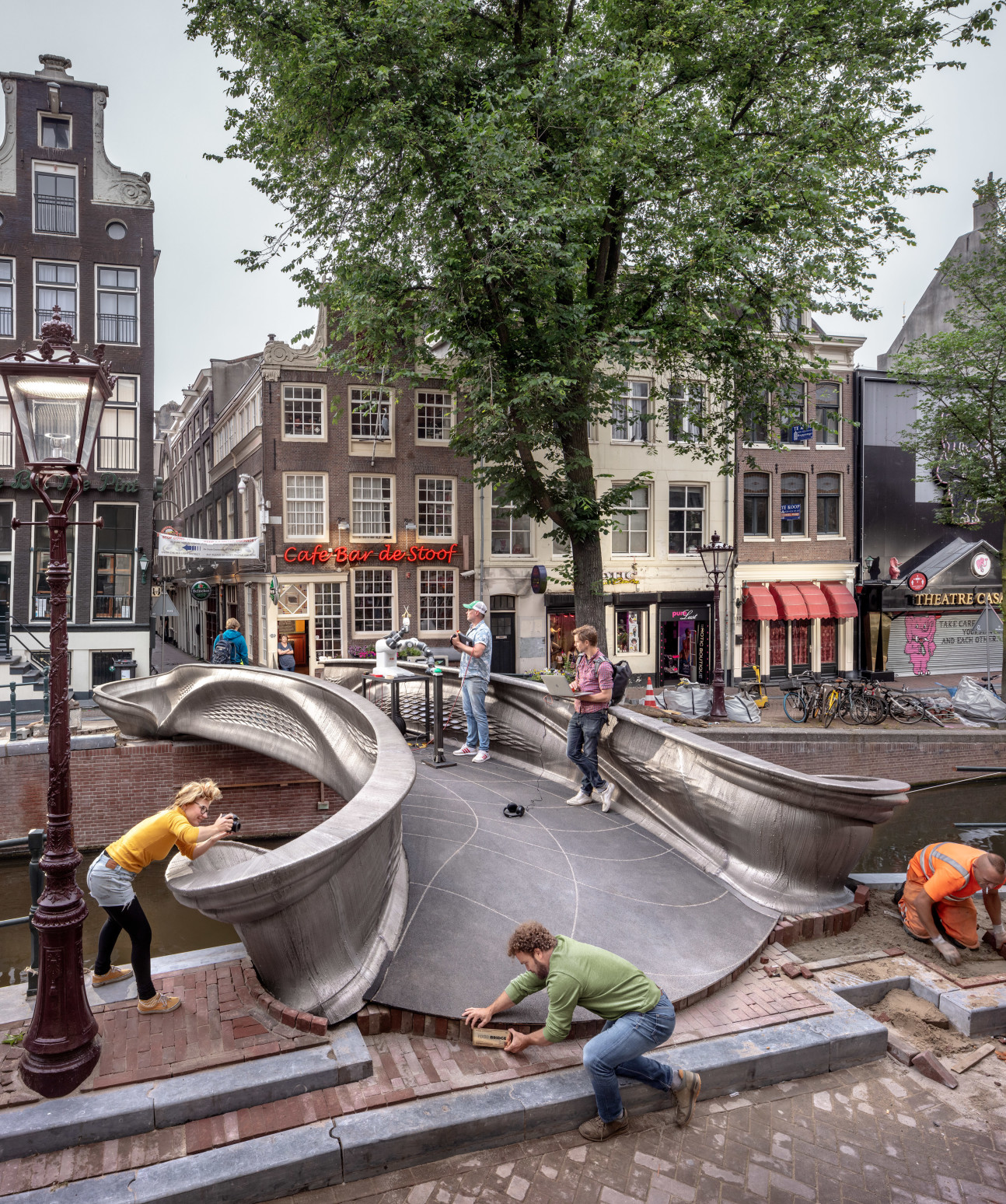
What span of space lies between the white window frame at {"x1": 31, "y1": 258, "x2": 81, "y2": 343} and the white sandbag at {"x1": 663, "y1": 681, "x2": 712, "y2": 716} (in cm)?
1741

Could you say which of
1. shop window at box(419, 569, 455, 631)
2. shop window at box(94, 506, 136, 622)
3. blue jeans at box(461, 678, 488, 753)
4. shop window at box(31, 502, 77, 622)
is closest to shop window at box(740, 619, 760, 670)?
shop window at box(419, 569, 455, 631)

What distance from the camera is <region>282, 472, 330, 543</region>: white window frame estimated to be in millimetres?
20609

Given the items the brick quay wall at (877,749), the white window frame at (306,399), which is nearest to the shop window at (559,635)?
the brick quay wall at (877,749)

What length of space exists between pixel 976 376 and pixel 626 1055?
1971 cm

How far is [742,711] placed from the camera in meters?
16.2

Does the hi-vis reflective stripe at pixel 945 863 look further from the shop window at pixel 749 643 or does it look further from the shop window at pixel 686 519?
the shop window at pixel 749 643

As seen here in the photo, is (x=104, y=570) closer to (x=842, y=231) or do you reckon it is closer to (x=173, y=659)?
(x=173, y=659)

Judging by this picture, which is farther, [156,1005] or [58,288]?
[58,288]

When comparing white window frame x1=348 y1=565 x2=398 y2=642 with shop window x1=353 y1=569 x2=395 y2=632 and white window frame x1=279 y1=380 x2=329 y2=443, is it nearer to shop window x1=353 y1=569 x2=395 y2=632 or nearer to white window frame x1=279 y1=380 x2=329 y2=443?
shop window x1=353 y1=569 x2=395 y2=632

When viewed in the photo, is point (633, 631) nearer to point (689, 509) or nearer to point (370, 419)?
point (689, 509)

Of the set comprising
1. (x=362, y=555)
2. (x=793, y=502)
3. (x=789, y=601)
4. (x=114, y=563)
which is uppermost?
(x=793, y=502)

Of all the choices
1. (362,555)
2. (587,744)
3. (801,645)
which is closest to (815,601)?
(801,645)

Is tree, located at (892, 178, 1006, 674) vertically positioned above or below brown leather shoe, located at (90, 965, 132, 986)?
above

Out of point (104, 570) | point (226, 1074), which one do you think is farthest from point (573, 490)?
point (104, 570)
